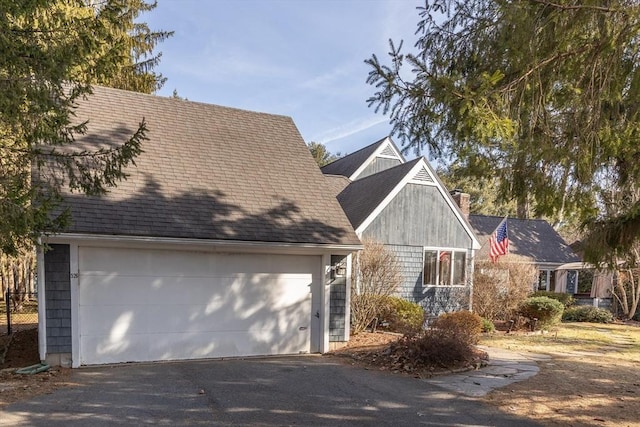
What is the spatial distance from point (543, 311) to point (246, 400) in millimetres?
10560

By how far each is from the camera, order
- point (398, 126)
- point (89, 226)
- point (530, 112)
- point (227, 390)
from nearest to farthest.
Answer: point (530, 112) < point (398, 126) < point (227, 390) < point (89, 226)

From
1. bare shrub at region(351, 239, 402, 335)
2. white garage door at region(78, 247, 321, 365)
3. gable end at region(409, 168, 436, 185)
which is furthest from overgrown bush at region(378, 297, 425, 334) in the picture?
gable end at region(409, 168, 436, 185)

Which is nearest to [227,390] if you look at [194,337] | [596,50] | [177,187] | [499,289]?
[194,337]

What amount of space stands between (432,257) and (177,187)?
32.4 feet

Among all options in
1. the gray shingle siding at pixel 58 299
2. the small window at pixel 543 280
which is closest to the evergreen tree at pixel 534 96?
the gray shingle siding at pixel 58 299

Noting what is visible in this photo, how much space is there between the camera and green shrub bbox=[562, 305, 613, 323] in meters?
17.3

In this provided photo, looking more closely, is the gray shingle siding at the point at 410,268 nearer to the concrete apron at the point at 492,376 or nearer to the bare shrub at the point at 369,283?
the bare shrub at the point at 369,283

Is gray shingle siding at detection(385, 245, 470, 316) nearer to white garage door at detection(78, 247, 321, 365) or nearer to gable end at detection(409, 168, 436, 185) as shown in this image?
gable end at detection(409, 168, 436, 185)

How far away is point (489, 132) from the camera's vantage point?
15.8ft

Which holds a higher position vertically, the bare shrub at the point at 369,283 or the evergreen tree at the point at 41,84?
the evergreen tree at the point at 41,84

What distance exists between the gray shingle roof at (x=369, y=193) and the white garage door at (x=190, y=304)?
226 inches

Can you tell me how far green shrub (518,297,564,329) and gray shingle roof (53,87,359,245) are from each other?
23.7 feet

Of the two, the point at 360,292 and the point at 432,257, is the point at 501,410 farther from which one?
the point at 432,257

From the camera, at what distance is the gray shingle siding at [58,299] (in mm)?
7617
